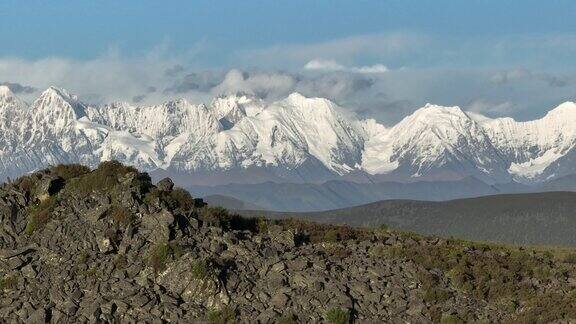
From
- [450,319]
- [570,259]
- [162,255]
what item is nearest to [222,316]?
[162,255]

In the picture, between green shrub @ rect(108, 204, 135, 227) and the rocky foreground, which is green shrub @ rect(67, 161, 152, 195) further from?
green shrub @ rect(108, 204, 135, 227)

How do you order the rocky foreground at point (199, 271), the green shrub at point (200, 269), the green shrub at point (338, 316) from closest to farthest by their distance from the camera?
the green shrub at point (338, 316)
the rocky foreground at point (199, 271)
the green shrub at point (200, 269)

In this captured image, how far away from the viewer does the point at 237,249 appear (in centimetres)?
6406

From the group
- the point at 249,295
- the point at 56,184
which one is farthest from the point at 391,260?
the point at 56,184

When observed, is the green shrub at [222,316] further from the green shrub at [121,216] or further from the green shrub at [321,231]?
the green shrub at [321,231]

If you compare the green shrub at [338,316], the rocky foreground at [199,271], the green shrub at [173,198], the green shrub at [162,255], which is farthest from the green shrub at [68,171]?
the green shrub at [338,316]

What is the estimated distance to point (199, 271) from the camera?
5972 cm

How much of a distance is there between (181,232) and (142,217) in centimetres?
279

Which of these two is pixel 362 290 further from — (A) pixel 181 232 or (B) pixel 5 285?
(B) pixel 5 285

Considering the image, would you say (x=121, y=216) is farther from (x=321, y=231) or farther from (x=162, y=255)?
(x=321, y=231)

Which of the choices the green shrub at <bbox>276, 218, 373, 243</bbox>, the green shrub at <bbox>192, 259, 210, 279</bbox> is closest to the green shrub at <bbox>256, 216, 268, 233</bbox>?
the green shrub at <bbox>276, 218, 373, 243</bbox>

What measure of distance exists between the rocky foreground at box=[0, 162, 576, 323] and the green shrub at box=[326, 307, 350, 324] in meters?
0.08

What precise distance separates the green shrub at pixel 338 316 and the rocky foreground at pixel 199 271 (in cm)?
8

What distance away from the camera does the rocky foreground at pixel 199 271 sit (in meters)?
58.3
